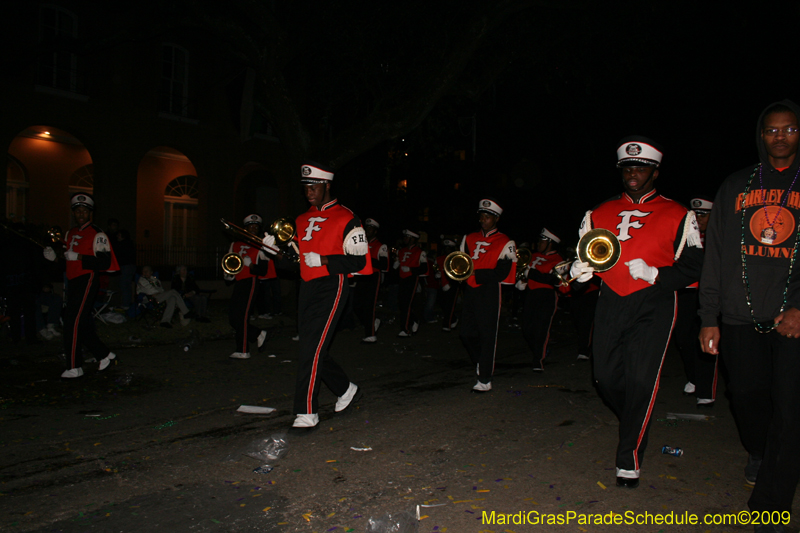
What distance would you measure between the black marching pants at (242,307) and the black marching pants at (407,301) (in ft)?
12.5

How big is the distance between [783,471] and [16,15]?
20139 mm

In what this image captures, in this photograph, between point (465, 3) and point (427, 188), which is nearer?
point (465, 3)

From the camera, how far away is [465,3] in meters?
13.5

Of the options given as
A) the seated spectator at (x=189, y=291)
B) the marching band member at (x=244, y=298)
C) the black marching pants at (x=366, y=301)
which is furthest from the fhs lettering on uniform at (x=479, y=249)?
the seated spectator at (x=189, y=291)

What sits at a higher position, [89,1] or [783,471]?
[89,1]

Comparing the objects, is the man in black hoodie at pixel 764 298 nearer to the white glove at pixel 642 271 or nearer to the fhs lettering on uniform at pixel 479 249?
the white glove at pixel 642 271

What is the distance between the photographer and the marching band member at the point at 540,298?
8805 mm

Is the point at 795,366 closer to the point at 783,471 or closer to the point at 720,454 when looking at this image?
the point at 783,471

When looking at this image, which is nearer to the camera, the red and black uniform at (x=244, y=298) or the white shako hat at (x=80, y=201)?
the white shako hat at (x=80, y=201)

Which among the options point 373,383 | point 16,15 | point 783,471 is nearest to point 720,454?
point 783,471

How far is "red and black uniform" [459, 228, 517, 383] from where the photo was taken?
23.0 ft

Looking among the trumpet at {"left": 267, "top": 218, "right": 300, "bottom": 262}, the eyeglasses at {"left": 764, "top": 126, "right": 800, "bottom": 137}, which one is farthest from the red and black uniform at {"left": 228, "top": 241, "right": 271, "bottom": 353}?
the eyeglasses at {"left": 764, "top": 126, "right": 800, "bottom": 137}

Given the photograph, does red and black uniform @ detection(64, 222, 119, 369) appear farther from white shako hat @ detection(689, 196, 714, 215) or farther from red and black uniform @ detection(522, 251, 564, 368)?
white shako hat @ detection(689, 196, 714, 215)

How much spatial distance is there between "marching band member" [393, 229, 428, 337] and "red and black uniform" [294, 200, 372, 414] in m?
6.55
